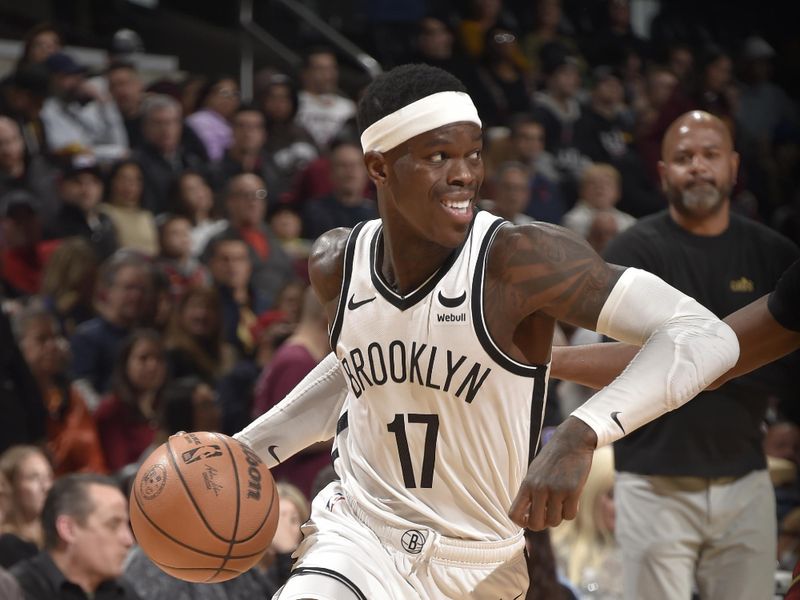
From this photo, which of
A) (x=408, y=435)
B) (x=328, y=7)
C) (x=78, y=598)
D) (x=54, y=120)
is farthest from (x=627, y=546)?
(x=328, y=7)

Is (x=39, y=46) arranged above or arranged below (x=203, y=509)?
above

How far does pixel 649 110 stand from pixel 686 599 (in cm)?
916

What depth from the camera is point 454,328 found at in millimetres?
3377

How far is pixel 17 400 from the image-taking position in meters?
6.85

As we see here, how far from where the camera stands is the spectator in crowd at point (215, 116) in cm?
1061

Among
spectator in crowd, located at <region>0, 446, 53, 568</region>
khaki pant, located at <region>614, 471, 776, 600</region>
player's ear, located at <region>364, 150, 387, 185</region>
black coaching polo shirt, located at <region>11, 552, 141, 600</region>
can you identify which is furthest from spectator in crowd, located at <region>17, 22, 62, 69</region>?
player's ear, located at <region>364, 150, 387, 185</region>

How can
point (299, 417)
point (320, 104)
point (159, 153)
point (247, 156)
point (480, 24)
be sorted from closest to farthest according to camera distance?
point (299, 417)
point (159, 153)
point (247, 156)
point (320, 104)
point (480, 24)

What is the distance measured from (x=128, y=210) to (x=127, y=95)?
64.2 inches

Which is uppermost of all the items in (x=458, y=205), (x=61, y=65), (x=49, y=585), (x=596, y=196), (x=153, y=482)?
(x=458, y=205)

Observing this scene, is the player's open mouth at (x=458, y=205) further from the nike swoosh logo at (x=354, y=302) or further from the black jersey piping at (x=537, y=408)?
the black jersey piping at (x=537, y=408)

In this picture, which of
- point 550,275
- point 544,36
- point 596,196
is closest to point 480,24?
point 544,36

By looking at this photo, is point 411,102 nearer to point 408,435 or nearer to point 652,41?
point 408,435

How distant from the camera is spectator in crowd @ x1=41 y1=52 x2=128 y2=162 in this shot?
9781mm

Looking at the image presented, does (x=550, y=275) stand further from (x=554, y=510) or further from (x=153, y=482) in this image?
(x=153, y=482)
